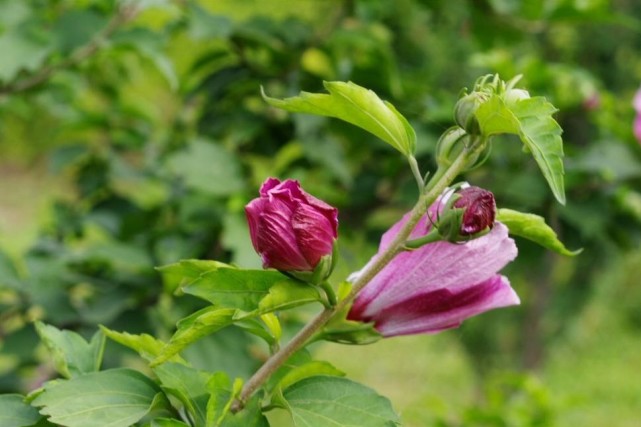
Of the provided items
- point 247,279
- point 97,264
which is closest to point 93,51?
point 97,264

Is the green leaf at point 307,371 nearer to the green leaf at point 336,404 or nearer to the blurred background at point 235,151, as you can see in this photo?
the green leaf at point 336,404

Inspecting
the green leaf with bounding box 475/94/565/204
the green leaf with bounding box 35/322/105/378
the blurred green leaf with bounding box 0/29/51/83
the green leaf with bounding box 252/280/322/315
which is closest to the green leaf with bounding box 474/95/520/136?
the green leaf with bounding box 475/94/565/204

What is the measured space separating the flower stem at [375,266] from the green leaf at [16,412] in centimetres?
10

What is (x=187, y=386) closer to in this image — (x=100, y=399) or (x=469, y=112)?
(x=100, y=399)

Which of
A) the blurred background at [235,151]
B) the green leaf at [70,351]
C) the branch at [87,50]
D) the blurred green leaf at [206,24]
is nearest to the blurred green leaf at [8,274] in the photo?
the blurred background at [235,151]

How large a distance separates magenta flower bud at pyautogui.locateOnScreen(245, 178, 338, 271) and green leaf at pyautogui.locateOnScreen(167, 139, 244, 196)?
25.3 inches

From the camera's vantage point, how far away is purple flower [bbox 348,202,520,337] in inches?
17.9

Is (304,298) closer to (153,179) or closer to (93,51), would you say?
(93,51)

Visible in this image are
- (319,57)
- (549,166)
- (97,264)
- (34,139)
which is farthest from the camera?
(34,139)

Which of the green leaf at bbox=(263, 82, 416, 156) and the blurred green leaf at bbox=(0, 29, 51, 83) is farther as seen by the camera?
the blurred green leaf at bbox=(0, 29, 51, 83)

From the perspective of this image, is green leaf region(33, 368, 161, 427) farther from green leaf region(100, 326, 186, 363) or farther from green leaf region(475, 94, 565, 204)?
green leaf region(475, 94, 565, 204)

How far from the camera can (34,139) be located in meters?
8.58

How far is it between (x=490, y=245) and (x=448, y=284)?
0.03m

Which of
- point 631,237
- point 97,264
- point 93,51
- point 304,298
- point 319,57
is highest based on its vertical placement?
point 304,298
